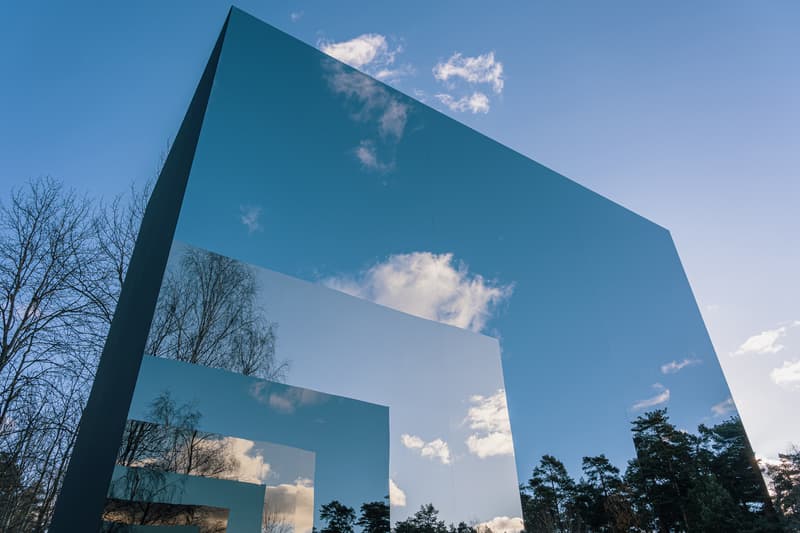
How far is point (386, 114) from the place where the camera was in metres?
6.11

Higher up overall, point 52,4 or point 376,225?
point 52,4

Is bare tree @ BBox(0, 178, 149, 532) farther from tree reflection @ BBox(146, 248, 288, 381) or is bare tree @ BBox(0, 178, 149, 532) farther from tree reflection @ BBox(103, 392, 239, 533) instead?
tree reflection @ BBox(103, 392, 239, 533)

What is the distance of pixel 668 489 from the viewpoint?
652cm

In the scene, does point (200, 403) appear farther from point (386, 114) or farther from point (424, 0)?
point (424, 0)

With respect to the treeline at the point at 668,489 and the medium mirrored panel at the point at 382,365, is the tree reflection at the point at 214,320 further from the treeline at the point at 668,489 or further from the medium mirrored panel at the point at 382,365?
the treeline at the point at 668,489

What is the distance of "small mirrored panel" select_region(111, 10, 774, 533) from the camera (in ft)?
13.0

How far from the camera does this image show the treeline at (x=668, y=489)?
5902mm

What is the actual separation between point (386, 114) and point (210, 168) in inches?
101

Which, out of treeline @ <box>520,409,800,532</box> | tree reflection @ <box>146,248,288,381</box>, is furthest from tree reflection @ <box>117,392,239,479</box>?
treeline @ <box>520,409,800,532</box>

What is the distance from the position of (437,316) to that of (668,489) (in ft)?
11.9

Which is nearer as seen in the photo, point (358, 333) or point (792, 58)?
point (358, 333)

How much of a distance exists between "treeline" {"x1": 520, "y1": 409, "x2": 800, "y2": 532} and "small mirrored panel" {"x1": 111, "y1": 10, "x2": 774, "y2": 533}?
1.1 inches

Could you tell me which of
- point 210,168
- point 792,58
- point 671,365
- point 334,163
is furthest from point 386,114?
point 792,58

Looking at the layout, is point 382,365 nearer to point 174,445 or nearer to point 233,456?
point 233,456
